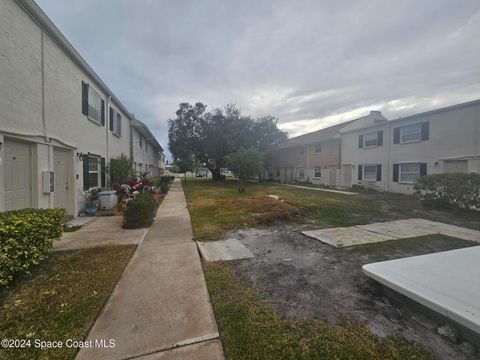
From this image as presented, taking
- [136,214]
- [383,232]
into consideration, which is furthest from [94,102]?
[383,232]

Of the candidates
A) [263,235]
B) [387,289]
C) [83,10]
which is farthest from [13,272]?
[83,10]

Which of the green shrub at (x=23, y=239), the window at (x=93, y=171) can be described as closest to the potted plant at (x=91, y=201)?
the window at (x=93, y=171)

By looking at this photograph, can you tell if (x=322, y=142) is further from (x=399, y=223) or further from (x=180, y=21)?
(x=180, y=21)

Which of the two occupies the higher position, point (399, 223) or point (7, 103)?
point (7, 103)

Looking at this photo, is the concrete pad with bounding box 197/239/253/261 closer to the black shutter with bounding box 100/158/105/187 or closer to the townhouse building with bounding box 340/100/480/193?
the black shutter with bounding box 100/158/105/187

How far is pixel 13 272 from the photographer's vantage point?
10.2 ft

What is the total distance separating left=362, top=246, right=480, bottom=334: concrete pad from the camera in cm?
223

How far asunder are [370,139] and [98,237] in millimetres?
18765

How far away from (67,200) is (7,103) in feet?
12.2

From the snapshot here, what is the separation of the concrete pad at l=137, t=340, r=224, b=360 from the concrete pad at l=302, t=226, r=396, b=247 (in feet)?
12.6

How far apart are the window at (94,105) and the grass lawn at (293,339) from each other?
9.39 metres

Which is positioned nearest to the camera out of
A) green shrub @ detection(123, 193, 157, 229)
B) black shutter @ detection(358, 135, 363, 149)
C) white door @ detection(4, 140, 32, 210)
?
white door @ detection(4, 140, 32, 210)

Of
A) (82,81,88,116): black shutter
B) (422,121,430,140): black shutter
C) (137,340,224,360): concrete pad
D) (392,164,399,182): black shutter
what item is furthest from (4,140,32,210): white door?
(392,164,399,182): black shutter

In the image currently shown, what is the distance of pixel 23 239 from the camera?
3229mm
